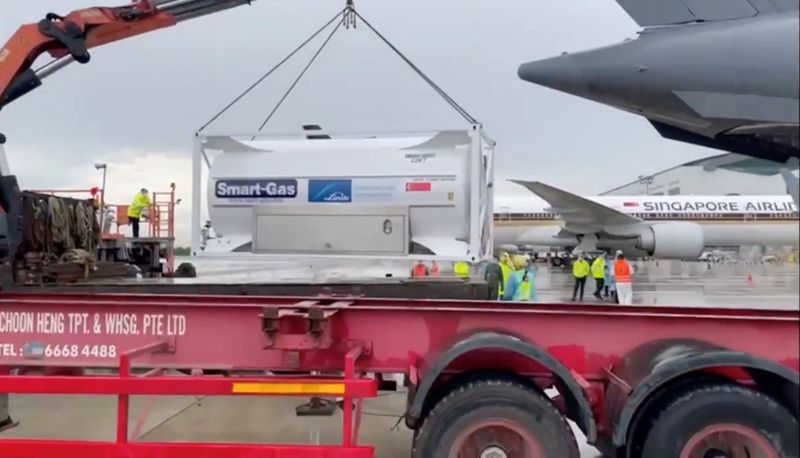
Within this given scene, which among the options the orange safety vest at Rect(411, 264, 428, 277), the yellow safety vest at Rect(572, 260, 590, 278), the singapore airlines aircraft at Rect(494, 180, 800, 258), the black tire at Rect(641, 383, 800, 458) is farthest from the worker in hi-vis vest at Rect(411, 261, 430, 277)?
the yellow safety vest at Rect(572, 260, 590, 278)

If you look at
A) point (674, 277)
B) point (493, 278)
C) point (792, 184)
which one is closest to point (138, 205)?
point (493, 278)

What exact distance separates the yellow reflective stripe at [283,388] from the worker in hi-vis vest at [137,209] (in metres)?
7.36

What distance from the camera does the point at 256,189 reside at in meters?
5.39

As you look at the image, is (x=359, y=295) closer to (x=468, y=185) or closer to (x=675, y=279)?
(x=468, y=185)

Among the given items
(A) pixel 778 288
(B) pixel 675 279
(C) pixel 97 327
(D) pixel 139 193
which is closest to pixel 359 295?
(C) pixel 97 327

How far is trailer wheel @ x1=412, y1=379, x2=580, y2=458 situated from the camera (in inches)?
150

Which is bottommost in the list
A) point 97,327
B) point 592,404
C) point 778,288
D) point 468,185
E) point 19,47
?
point 592,404

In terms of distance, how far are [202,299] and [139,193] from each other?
7046 mm

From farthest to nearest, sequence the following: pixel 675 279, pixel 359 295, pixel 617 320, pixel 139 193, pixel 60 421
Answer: pixel 139 193 < pixel 60 421 < pixel 359 295 < pixel 617 320 < pixel 675 279

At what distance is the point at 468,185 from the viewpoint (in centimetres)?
532

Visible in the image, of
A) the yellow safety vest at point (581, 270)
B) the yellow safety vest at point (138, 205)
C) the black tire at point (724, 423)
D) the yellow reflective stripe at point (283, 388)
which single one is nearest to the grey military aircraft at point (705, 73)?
the black tire at point (724, 423)

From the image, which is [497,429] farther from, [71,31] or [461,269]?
[71,31]

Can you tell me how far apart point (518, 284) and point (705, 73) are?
4330 mm

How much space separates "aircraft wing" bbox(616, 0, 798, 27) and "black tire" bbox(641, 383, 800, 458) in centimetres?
207
